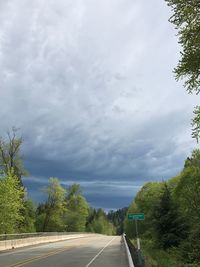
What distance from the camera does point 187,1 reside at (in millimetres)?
18125

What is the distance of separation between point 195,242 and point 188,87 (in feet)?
44.4

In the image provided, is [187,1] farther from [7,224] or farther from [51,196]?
[51,196]

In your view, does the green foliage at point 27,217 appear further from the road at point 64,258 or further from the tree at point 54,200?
the road at point 64,258

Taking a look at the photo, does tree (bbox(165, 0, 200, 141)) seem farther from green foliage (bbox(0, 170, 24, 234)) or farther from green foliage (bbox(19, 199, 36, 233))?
green foliage (bbox(19, 199, 36, 233))

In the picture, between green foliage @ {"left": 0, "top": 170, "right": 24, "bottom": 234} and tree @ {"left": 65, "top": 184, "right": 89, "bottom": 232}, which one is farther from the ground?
tree @ {"left": 65, "top": 184, "right": 89, "bottom": 232}

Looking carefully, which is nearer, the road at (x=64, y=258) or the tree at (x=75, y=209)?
the road at (x=64, y=258)

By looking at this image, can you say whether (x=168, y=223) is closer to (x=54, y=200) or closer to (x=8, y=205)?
(x=8, y=205)

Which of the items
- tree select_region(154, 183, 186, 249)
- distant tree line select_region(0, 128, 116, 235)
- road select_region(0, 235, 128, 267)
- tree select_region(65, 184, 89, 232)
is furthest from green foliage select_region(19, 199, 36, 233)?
tree select_region(65, 184, 89, 232)

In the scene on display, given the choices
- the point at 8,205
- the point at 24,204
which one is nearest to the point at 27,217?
the point at 24,204

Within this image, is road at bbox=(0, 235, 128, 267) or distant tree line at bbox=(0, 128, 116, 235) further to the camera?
distant tree line at bbox=(0, 128, 116, 235)

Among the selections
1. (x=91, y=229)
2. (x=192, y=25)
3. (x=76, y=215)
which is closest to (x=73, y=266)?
(x=192, y=25)

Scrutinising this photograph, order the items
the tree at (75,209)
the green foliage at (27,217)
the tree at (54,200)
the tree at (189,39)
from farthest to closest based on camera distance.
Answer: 1. the tree at (75,209)
2. the tree at (54,200)
3. the green foliage at (27,217)
4. the tree at (189,39)

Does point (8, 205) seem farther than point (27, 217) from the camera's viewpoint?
No

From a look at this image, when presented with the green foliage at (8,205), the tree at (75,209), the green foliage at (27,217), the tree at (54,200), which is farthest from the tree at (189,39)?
the tree at (75,209)
